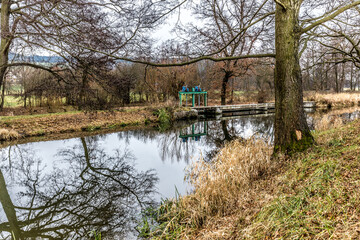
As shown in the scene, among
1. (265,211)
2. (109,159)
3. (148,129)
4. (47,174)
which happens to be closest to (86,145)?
(109,159)

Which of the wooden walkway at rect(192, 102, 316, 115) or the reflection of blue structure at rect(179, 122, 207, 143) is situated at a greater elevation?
the wooden walkway at rect(192, 102, 316, 115)

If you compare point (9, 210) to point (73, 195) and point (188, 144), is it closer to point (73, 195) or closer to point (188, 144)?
point (73, 195)

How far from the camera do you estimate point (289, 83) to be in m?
3.97

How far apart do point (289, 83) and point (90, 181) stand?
4.75m

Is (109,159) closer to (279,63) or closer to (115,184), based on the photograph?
(115,184)

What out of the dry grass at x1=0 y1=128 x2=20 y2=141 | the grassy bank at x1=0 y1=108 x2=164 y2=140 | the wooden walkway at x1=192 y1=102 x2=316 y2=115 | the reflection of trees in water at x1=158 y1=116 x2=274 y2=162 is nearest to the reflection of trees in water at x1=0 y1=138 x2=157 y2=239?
the reflection of trees in water at x1=158 y1=116 x2=274 y2=162

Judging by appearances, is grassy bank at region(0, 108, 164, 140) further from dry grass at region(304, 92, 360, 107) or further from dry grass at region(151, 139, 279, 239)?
dry grass at region(304, 92, 360, 107)

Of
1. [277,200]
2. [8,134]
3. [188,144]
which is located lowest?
[188,144]

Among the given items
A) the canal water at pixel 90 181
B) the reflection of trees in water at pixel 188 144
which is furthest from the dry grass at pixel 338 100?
the canal water at pixel 90 181

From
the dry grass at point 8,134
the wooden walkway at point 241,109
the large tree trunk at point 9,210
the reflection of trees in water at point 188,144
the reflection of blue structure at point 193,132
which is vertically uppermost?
the wooden walkway at point 241,109

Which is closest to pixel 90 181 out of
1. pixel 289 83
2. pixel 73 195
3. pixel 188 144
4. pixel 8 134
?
pixel 73 195

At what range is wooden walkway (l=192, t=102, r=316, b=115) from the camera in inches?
681

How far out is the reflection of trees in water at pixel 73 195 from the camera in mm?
3688

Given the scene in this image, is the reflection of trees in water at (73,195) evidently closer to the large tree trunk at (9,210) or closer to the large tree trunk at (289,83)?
the large tree trunk at (9,210)
